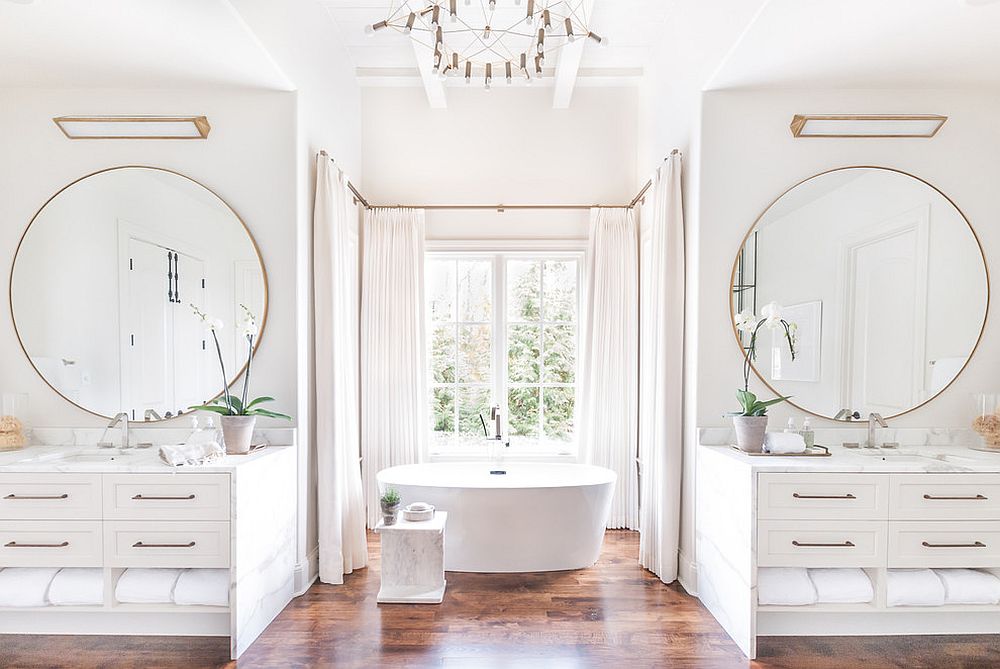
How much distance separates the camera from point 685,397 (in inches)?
122

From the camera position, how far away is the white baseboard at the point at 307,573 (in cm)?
296

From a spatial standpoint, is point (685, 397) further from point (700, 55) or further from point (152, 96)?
point (152, 96)

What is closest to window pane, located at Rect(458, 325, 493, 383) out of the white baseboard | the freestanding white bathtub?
the freestanding white bathtub

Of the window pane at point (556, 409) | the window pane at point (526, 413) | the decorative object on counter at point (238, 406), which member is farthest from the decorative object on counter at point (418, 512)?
the window pane at point (556, 409)

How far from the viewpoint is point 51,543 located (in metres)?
2.34

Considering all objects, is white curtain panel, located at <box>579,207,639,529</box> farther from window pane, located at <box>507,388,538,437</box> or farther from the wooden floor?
the wooden floor

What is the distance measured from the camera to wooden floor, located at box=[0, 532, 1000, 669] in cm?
234

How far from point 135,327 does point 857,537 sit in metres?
3.39

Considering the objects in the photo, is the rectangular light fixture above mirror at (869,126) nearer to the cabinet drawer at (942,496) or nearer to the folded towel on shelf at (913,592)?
the cabinet drawer at (942,496)

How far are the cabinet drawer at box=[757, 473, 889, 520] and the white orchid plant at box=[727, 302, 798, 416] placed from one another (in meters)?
0.38

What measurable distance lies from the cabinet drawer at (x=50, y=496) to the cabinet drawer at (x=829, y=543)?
2.75 metres

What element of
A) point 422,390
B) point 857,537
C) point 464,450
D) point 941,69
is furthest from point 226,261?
point 941,69

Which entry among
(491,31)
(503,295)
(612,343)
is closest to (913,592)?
(612,343)

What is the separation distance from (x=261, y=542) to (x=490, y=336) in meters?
2.17
